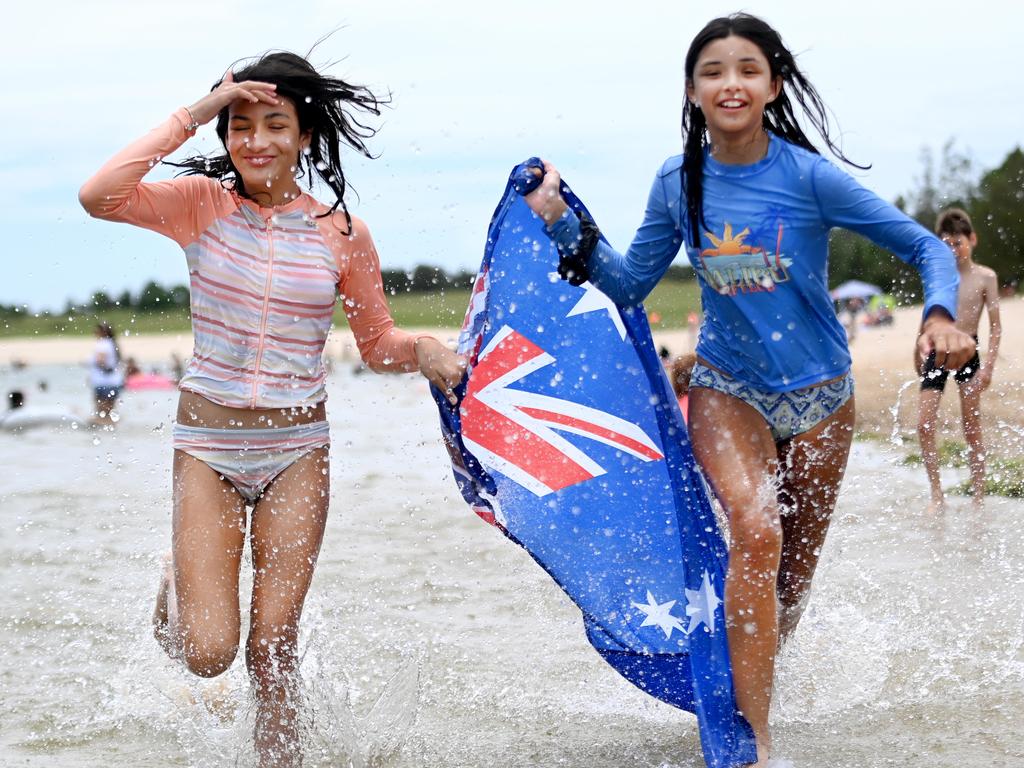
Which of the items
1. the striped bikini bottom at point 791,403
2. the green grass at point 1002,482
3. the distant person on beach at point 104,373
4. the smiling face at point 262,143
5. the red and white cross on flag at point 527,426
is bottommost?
the distant person on beach at point 104,373

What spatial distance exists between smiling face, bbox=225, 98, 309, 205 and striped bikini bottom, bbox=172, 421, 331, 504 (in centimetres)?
72

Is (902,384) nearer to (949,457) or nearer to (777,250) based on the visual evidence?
(949,457)

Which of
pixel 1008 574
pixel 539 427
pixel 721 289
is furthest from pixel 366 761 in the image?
pixel 1008 574

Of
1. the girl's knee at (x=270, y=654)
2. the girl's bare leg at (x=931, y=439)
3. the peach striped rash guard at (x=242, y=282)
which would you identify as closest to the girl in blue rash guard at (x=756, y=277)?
the peach striped rash guard at (x=242, y=282)

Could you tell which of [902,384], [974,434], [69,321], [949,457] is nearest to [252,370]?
[69,321]

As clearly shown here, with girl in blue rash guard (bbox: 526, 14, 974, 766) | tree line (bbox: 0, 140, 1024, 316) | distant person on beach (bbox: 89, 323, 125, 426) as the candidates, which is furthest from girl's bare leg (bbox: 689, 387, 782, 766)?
tree line (bbox: 0, 140, 1024, 316)

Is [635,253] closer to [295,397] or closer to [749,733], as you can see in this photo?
[295,397]

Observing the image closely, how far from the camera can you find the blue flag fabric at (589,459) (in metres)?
4.16

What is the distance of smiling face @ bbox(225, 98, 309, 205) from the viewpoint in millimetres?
4035

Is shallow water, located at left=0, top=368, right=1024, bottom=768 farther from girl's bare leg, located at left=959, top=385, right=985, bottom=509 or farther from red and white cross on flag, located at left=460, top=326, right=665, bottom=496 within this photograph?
red and white cross on flag, located at left=460, top=326, right=665, bottom=496

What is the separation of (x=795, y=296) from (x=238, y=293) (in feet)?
5.25

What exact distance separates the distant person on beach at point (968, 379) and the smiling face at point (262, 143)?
470 cm

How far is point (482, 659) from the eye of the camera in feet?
18.0

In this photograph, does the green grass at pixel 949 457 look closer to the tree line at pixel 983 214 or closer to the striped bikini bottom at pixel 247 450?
the striped bikini bottom at pixel 247 450
